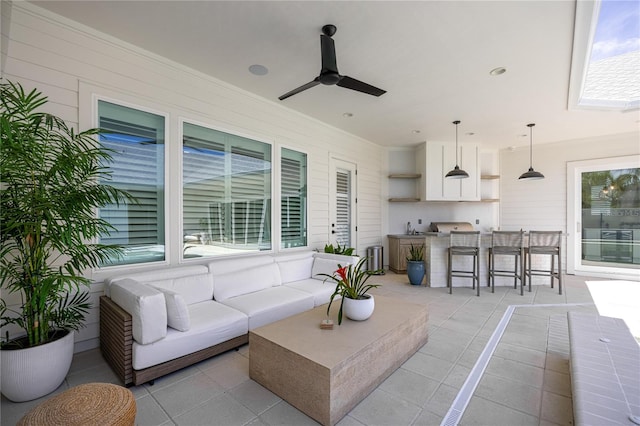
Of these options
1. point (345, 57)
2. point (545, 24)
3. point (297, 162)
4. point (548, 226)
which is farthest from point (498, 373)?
point (548, 226)

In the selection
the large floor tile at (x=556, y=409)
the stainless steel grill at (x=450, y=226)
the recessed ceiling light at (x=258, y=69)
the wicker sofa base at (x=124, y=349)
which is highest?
the recessed ceiling light at (x=258, y=69)

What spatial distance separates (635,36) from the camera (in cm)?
343

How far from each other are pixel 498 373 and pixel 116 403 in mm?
2791

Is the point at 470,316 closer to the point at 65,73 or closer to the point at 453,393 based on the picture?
the point at 453,393

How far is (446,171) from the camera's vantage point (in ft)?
22.6

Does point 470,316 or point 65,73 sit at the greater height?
point 65,73

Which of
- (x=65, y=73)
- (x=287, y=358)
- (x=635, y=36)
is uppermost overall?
(x=635, y=36)

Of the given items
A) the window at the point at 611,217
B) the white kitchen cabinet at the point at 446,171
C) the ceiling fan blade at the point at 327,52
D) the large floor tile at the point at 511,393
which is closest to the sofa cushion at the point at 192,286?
the ceiling fan blade at the point at 327,52

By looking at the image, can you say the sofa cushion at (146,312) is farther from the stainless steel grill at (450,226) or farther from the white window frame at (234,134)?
the stainless steel grill at (450,226)

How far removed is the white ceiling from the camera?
8.41ft

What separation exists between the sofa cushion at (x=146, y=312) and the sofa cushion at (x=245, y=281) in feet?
3.30

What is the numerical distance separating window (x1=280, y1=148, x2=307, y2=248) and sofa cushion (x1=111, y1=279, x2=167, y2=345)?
2.58 metres

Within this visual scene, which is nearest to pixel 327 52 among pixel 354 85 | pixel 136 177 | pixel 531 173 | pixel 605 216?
pixel 354 85

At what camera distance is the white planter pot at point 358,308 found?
2451 mm
